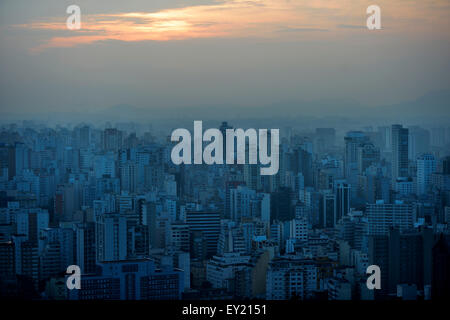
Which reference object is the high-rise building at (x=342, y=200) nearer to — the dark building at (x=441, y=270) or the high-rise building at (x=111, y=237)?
the dark building at (x=441, y=270)

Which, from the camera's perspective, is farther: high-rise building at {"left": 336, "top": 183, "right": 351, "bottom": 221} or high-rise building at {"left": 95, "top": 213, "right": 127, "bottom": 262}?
high-rise building at {"left": 336, "top": 183, "right": 351, "bottom": 221}

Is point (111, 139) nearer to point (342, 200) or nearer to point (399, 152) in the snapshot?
point (342, 200)

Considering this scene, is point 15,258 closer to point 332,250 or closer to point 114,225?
point 114,225

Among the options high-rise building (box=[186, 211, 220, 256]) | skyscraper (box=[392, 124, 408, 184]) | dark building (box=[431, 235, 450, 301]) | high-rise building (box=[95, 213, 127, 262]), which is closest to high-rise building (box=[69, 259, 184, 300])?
high-rise building (box=[95, 213, 127, 262])

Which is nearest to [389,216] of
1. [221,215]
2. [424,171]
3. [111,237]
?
[424,171]

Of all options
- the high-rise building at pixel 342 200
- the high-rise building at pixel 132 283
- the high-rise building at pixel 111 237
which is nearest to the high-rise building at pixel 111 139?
the high-rise building at pixel 111 237

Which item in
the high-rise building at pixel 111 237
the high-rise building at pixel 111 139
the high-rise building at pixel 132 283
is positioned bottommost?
the high-rise building at pixel 132 283

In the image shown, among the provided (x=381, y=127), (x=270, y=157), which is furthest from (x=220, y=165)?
(x=381, y=127)

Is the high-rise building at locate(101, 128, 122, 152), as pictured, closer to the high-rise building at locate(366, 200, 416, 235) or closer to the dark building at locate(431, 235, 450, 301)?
the high-rise building at locate(366, 200, 416, 235)
